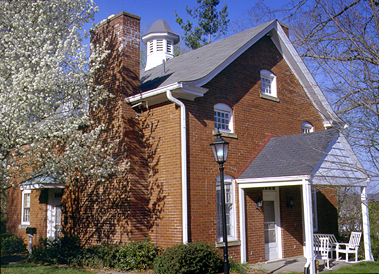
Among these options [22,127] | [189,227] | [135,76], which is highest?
A: [135,76]

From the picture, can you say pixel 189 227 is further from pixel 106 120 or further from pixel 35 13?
pixel 35 13

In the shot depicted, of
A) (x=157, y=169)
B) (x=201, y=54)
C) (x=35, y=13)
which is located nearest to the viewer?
(x=35, y=13)

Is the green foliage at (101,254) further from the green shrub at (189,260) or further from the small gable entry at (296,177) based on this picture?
the small gable entry at (296,177)

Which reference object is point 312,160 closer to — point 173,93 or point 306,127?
point 173,93

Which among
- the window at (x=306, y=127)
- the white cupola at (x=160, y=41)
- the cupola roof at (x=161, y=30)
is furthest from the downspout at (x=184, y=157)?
the cupola roof at (x=161, y=30)

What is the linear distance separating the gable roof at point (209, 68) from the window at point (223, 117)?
3.81 ft

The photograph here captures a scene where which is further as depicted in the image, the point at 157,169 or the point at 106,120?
the point at 106,120

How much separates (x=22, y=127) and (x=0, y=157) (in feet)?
3.38

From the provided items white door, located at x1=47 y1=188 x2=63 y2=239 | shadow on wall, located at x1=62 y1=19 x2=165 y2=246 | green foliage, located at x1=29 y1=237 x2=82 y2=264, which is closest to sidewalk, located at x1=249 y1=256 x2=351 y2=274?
shadow on wall, located at x1=62 y1=19 x2=165 y2=246

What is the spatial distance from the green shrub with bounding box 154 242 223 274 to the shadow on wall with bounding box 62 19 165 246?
1.67 metres

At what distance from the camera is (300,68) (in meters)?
16.2

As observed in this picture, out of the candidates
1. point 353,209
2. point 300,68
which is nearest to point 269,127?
point 300,68

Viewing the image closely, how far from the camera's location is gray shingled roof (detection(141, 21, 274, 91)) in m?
12.6

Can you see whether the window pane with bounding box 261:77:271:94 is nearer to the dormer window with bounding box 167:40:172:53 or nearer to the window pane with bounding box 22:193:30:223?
the dormer window with bounding box 167:40:172:53
